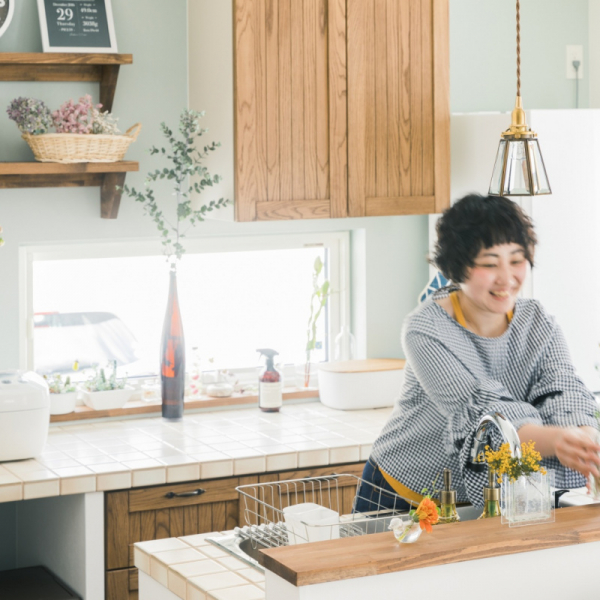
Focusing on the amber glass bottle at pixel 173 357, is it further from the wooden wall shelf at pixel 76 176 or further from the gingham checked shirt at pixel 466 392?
the gingham checked shirt at pixel 466 392

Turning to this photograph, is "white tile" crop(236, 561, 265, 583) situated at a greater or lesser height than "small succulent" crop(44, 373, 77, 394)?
lesser

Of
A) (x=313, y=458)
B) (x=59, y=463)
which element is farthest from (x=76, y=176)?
(x=313, y=458)

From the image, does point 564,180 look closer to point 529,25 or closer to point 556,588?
point 529,25

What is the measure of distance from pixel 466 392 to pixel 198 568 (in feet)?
1.95

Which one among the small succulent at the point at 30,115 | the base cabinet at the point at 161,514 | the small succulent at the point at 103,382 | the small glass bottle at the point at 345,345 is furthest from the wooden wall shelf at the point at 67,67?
the base cabinet at the point at 161,514

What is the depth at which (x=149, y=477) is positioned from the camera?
2799mm

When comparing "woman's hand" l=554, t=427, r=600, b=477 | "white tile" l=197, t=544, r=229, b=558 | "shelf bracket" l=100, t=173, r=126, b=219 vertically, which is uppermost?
"shelf bracket" l=100, t=173, r=126, b=219

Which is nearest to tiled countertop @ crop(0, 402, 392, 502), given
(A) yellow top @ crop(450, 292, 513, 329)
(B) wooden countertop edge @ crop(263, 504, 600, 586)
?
(A) yellow top @ crop(450, 292, 513, 329)

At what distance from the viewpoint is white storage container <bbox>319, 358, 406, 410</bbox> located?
11.7ft

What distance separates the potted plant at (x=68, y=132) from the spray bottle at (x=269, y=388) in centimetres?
92

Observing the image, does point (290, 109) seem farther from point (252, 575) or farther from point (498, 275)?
point (252, 575)

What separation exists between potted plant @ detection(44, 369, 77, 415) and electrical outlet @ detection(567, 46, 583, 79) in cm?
228

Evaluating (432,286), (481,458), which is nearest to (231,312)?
(432,286)

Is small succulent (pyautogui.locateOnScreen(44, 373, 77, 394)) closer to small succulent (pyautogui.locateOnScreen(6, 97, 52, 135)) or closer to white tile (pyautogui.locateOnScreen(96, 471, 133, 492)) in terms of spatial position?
white tile (pyautogui.locateOnScreen(96, 471, 133, 492))
